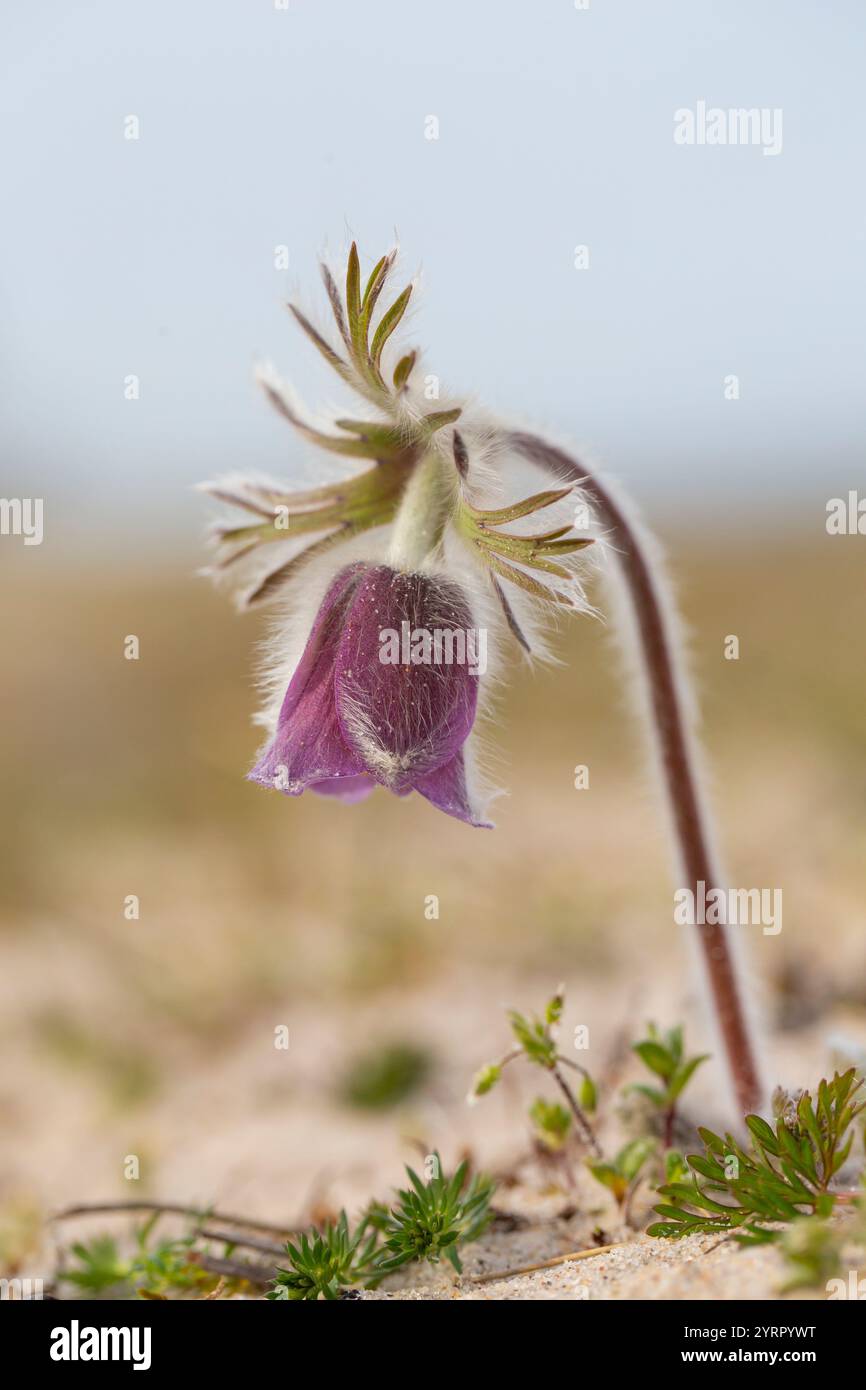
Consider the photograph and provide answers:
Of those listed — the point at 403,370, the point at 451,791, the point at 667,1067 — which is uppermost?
the point at 403,370

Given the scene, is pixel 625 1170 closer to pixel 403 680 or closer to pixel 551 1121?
pixel 551 1121

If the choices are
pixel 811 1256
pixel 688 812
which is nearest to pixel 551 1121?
pixel 688 812

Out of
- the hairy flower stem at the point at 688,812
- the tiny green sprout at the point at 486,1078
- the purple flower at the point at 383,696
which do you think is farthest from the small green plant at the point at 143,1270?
the hairy flower stem at the point at 688,812

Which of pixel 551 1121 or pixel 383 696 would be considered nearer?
pixel 383 696

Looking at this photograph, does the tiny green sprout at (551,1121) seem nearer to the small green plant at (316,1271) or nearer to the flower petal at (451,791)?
the small green plant at (316,1271)

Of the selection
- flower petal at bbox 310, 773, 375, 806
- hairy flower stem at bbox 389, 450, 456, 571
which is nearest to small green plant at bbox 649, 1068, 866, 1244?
flower petal at bbox 310, 773, 375, 806
